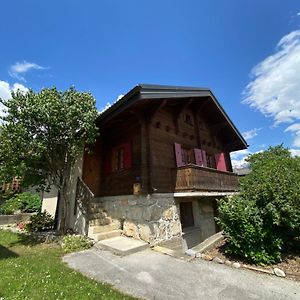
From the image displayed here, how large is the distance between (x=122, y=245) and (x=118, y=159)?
488 centimetres

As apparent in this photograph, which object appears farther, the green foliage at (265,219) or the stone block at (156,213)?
the stone block at (156,213)

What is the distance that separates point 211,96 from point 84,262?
11315 millimetres

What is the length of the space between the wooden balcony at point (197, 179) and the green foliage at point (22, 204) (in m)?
11.1

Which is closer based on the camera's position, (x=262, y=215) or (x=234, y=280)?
(x=234, y=280)

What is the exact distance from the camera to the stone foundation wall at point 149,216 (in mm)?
9383

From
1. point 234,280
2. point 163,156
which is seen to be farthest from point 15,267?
point 163,156

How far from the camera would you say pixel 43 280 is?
5.26 m

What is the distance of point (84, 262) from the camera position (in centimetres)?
701

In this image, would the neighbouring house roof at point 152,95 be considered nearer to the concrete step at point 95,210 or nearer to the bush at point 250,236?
the concrete step at point 95,210

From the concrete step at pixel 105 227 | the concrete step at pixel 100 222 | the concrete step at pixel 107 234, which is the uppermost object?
the concrete step at pixel 100 222

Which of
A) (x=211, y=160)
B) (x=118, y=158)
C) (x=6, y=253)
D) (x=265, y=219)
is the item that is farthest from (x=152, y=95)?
(x=211, y=160)

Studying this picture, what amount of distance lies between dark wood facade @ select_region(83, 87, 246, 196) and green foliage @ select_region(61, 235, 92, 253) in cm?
287

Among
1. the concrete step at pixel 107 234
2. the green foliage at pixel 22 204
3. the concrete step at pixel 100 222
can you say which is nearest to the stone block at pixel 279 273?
the concrete step at pixel 107 234

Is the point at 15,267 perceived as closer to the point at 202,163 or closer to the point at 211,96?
the point at 202,163
